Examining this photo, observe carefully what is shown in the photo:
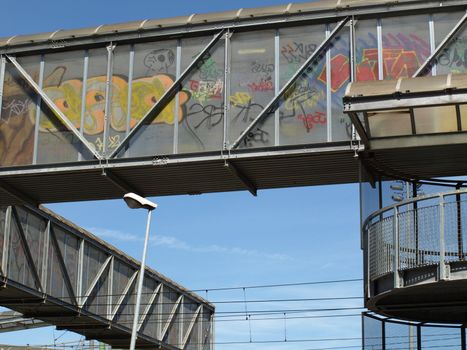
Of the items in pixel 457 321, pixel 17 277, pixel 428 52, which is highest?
pixel 428 52

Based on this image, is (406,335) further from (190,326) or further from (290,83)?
(190,326)

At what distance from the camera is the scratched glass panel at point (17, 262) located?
126 ft

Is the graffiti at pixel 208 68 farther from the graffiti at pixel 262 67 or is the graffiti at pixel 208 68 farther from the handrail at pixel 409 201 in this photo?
the handrail at pixel 409 201

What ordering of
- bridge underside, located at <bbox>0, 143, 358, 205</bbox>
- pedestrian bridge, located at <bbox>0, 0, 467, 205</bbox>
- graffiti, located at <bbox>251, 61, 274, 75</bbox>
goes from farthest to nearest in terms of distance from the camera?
graffiti, located at <bbox>251, 61, 274, 75</bbox>, bridge underside, located at <bbox>0, 143, 358, 205</bbox>, pedestrian bridge, located at <bbox>0, 0, 467, 205</bbox>

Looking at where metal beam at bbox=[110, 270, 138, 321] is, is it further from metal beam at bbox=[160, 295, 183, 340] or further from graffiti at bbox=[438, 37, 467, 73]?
graffiti at bbox=[438, 37, 467, 73]

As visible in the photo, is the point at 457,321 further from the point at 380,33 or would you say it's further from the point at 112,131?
the point at 112,131

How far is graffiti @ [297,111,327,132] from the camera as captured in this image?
2297 cm

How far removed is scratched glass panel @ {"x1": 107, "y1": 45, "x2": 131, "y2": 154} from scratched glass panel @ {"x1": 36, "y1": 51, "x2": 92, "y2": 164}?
2.86 ft

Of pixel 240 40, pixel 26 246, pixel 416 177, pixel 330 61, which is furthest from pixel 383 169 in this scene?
pixel 26 246

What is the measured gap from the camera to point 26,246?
3881 cm

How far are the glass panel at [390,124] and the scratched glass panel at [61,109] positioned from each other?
7658 millimetres

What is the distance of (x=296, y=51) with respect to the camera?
2381 centimetres

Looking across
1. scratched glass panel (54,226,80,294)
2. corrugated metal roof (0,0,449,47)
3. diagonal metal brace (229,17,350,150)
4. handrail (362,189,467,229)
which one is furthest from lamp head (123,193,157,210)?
scratched glass panel (54,226,80,294)

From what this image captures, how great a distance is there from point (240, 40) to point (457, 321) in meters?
9.90
